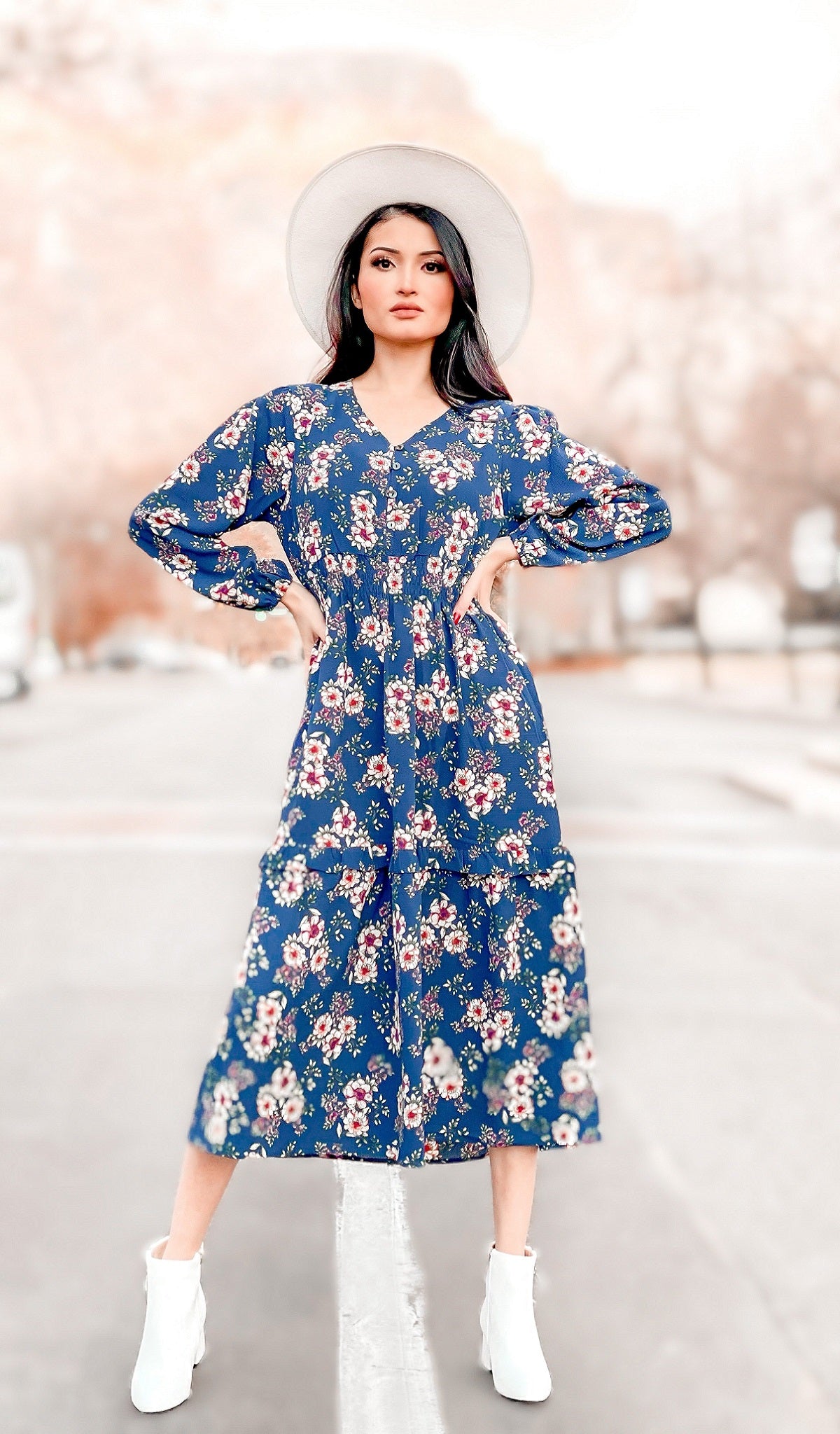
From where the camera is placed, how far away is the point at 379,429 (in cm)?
199

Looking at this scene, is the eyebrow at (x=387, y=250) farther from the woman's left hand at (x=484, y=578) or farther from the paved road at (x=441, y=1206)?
the paved road at (x=441, y=1206)

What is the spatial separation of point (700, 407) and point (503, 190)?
91.4 ft

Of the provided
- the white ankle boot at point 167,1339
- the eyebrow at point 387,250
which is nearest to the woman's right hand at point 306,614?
the eyebrow at point 387,250

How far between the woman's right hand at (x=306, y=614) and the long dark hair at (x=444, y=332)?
1.14ft

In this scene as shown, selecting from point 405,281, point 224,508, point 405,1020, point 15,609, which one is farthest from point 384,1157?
point 15,609

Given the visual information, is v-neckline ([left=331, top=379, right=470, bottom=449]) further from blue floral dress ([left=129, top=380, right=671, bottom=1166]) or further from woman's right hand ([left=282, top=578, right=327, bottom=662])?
woman's right hand ([left=282, top=578, right=327, bottom=662])

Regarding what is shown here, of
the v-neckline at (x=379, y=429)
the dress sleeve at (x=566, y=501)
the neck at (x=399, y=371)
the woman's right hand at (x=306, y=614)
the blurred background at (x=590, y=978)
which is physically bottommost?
the blurred background at (x=590, y=978)

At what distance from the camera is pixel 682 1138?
2.98 metres

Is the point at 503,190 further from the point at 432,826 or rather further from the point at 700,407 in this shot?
the point at 700,407

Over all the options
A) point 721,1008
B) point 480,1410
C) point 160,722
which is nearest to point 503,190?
point 480,1410

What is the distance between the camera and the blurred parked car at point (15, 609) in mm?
14000

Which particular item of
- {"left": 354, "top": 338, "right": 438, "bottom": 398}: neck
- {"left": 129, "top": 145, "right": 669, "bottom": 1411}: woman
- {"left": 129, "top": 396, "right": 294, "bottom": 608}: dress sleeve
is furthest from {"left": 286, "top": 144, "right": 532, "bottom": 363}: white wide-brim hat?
{"left": 129, "top": 396, "right": 294, "bottom": 608}: dress sleeve

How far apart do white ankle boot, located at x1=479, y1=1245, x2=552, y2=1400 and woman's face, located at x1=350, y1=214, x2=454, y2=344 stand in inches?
51.0

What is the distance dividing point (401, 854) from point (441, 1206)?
979 millimetres
